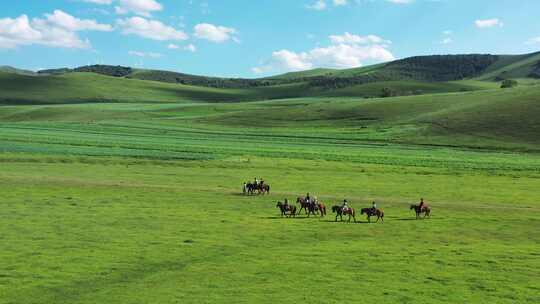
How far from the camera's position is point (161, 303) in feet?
65.6

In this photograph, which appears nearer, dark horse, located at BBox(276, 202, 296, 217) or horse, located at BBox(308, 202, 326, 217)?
dark horse, located at BBox(276, 202, 296, 217)

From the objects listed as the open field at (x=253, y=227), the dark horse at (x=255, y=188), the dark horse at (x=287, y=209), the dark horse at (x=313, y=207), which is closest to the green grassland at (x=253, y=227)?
the open field at (x=253, y=227)

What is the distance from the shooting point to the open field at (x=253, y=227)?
21.9 meters

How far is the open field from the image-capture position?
2191 cm

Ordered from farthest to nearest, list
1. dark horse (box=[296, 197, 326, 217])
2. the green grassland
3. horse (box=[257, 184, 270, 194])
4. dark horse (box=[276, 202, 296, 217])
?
1. horse (box=[257, 184, 270, 194])
2. dark horse (box=[296, 197, 326, 217])
3. dark horse (box=[276, 202, 296, 217])
4. the green grassland

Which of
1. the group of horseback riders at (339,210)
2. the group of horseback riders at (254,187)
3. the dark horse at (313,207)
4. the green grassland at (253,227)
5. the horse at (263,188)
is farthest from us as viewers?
the horse at (263,188)

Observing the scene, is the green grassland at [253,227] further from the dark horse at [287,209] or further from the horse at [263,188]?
the horse at [263,188]

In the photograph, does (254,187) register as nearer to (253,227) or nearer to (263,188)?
(263,188)

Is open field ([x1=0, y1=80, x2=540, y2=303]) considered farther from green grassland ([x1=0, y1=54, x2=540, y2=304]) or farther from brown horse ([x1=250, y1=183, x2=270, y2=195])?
brown horse ([x1=250, y1=183, x2=270, y2=195])

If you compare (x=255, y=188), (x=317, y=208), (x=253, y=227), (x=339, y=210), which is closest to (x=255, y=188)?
(x=255, y=188)

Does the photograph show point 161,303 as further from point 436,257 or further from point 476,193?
point 476,193

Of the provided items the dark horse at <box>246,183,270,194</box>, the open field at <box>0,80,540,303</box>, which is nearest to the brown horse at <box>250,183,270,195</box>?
the dark horse at <box>246,183,270,194</box>

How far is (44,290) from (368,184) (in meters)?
37.5

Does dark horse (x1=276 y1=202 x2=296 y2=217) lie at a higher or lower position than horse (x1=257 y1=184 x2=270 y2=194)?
lower
